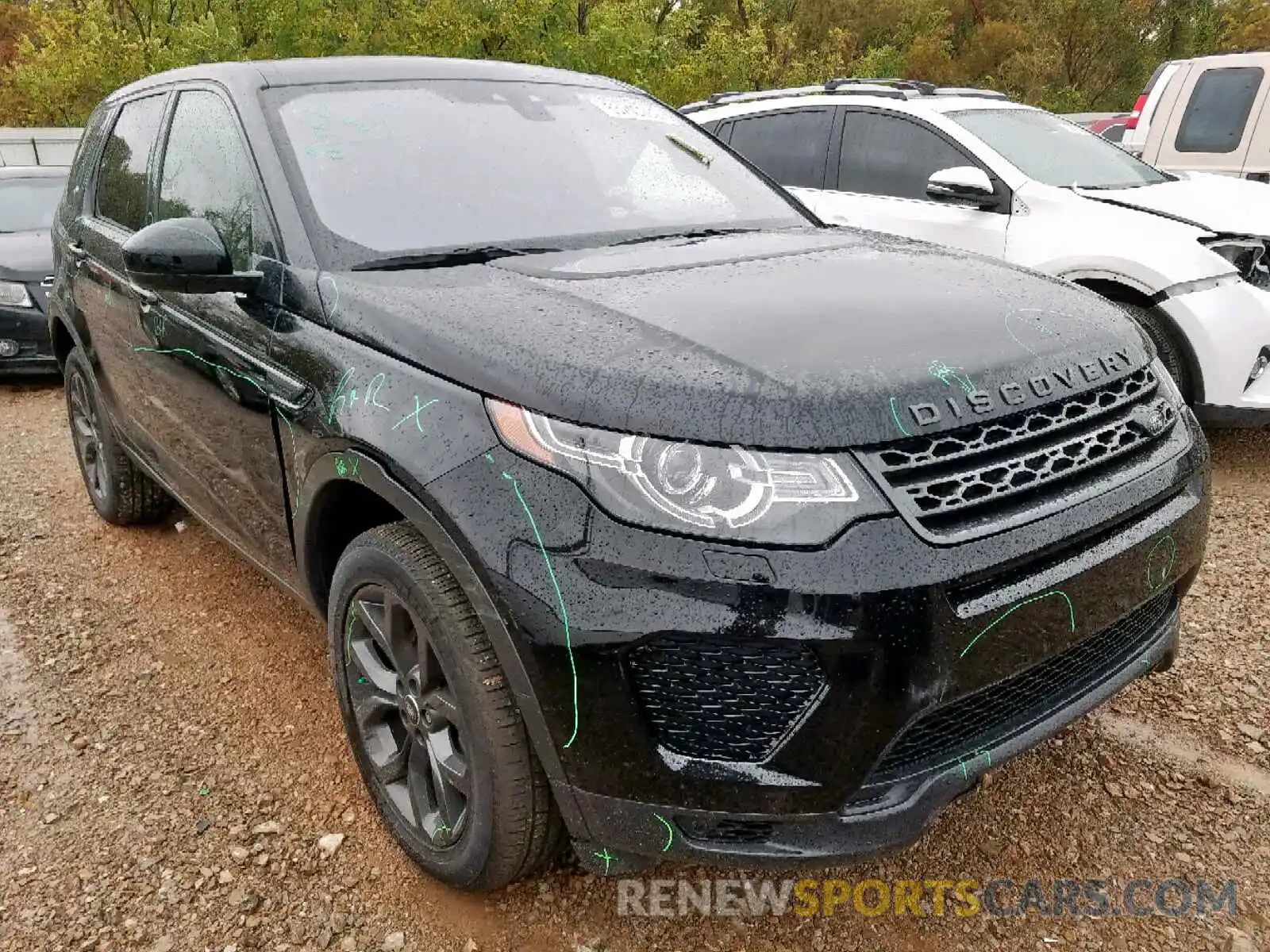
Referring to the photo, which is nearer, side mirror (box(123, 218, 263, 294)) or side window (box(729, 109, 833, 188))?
side mirror (box(123, 218, 263, 294))

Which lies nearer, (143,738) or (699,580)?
(699,580)

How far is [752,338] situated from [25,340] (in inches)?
269

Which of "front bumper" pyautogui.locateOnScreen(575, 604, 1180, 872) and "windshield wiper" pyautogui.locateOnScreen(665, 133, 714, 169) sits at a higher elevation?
"windshield wiper" pyautogui.locateOnScreen(665, 133, 714, 169)

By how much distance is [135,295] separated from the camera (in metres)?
3.07

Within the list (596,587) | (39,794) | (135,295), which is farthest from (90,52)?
(596,587)

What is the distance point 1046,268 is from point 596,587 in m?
3.97

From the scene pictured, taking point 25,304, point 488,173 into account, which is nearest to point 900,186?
point 488,173

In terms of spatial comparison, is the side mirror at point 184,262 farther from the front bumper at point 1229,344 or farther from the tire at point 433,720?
the front bumper at point 1229,344

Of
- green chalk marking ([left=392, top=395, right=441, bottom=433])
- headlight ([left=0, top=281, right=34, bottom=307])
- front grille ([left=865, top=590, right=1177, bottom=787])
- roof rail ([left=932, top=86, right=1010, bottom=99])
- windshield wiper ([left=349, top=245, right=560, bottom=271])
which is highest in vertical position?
roof rail ([left=932, top=86, right=1010, bottom=99])

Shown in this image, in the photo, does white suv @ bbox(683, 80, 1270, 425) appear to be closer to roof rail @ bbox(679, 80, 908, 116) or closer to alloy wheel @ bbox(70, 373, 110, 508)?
roof rail @ bbox(679, 80, 908, 116)

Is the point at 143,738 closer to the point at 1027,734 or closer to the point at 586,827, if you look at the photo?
the point at 586,827

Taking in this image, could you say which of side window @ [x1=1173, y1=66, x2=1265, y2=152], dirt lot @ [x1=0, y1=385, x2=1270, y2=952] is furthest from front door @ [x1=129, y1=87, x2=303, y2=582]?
side window @ [x1=1173, y1=66, x2=1265, y2=152]

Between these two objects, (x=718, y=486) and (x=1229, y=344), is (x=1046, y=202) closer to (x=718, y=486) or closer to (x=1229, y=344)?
(x=1229, y=344)

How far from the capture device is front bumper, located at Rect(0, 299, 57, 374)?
6.82 m
